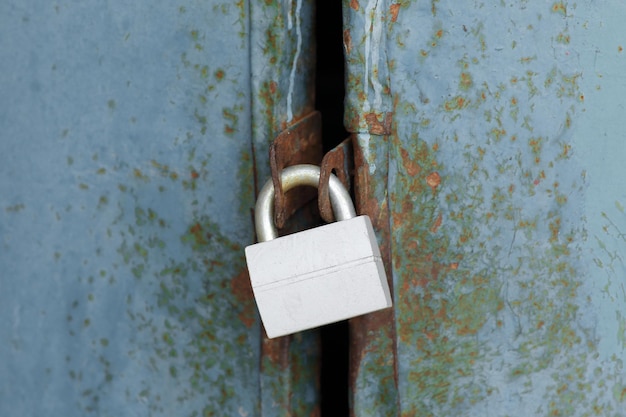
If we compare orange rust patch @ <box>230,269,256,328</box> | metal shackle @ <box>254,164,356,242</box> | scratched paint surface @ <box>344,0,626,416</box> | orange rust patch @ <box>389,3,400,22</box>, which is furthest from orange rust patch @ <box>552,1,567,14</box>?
orange rust patch @ <box>230,269,256,328</box>

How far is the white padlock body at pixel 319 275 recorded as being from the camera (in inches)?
27.2

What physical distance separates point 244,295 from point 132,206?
0.49 ft

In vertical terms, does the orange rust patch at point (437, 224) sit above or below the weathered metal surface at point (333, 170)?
below

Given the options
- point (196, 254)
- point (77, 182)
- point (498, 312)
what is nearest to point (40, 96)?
point (77, 182)

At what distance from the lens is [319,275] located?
0.69 meters

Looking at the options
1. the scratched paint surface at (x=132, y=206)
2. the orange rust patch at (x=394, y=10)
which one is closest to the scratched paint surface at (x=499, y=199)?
the orange rust patch at (x=394, y=10)

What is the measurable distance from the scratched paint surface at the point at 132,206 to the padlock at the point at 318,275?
4.9 inches

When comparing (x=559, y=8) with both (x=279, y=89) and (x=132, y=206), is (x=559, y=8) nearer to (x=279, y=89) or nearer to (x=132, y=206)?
(x=279, y=89)

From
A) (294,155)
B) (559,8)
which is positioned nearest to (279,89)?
(294,155)

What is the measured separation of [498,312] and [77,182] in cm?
45

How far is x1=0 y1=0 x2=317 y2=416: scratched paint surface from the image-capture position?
2.62 feet

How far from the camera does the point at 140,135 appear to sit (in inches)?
32.4

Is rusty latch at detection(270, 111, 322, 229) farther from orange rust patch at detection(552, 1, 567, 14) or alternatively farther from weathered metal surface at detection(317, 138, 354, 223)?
orange rust patch at detection(552, 1, 567, 14)

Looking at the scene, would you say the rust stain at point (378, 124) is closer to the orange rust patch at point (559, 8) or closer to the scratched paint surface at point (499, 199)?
the scratched paint surface at point (499, 199)
